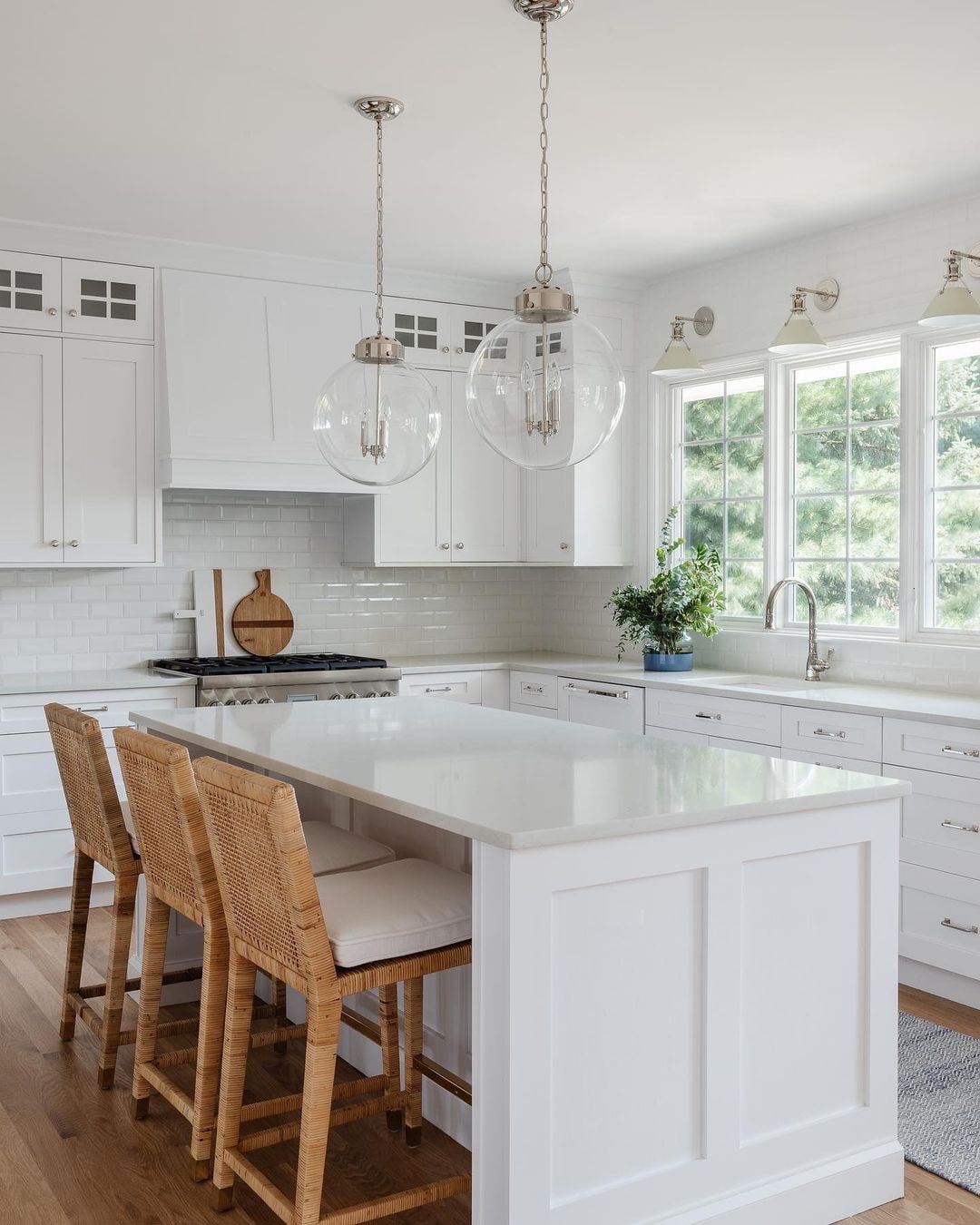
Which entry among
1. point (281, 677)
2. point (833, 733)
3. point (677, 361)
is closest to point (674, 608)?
point (677, 361)

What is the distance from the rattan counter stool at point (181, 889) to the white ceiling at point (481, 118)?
1.84 m

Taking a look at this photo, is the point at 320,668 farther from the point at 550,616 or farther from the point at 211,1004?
the point at 211,1004

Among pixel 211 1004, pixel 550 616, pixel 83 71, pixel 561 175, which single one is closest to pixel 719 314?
pixel 561 175

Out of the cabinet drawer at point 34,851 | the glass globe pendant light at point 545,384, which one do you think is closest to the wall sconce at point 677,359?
the glass globe pendant light at point 545,384

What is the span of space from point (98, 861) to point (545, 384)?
1.88 m

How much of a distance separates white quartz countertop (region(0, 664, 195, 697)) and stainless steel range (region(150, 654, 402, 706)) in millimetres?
73

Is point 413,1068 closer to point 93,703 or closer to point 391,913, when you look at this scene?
point 391,913

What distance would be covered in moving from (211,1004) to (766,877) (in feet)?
4.07

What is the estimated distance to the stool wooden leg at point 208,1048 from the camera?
2.63 metres

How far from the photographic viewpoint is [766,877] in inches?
94.3

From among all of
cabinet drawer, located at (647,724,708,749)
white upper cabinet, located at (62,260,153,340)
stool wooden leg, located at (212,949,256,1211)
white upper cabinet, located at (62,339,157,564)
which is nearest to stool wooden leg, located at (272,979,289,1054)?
stool wooden leg, located at (212,949,256,1211)

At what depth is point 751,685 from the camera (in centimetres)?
506

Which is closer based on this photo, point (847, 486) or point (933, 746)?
point (933, 746)

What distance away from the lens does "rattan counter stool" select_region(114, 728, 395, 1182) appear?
Answer: 2.65m
